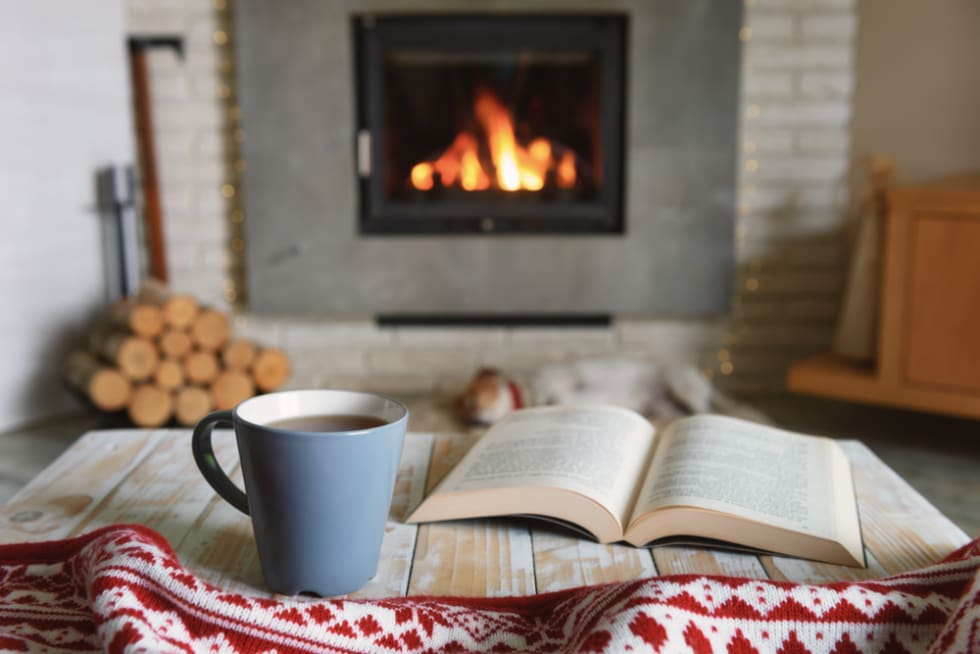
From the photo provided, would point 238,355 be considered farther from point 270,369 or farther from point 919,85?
point 919,85

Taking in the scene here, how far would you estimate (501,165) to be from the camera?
8.21 ft

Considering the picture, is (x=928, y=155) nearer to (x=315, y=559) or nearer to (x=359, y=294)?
(x=359, y=294)

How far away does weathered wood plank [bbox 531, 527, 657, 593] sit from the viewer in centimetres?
64

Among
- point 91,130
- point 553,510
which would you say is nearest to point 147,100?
point 91,130

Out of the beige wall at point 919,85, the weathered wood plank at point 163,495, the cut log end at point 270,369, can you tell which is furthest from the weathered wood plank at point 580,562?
the beige wall at point 919,85

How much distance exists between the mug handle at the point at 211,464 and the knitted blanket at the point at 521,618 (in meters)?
0.07

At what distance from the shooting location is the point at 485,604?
585mm

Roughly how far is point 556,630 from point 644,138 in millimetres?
2039

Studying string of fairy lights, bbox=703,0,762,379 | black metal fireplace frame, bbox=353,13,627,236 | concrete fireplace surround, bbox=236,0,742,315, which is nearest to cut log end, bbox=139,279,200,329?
concrete fireplace surround, bbox=236,0,742,315

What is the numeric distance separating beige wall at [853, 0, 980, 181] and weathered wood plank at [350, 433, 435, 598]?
202 cm

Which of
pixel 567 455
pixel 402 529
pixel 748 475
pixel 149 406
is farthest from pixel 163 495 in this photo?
pixel 149 406

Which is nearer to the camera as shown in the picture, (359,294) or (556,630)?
(556,630)

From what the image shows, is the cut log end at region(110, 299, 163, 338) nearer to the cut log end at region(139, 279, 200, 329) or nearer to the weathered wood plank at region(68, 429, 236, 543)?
the cut log end at region(139, 279, 200, 329)

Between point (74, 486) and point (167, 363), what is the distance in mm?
1527
